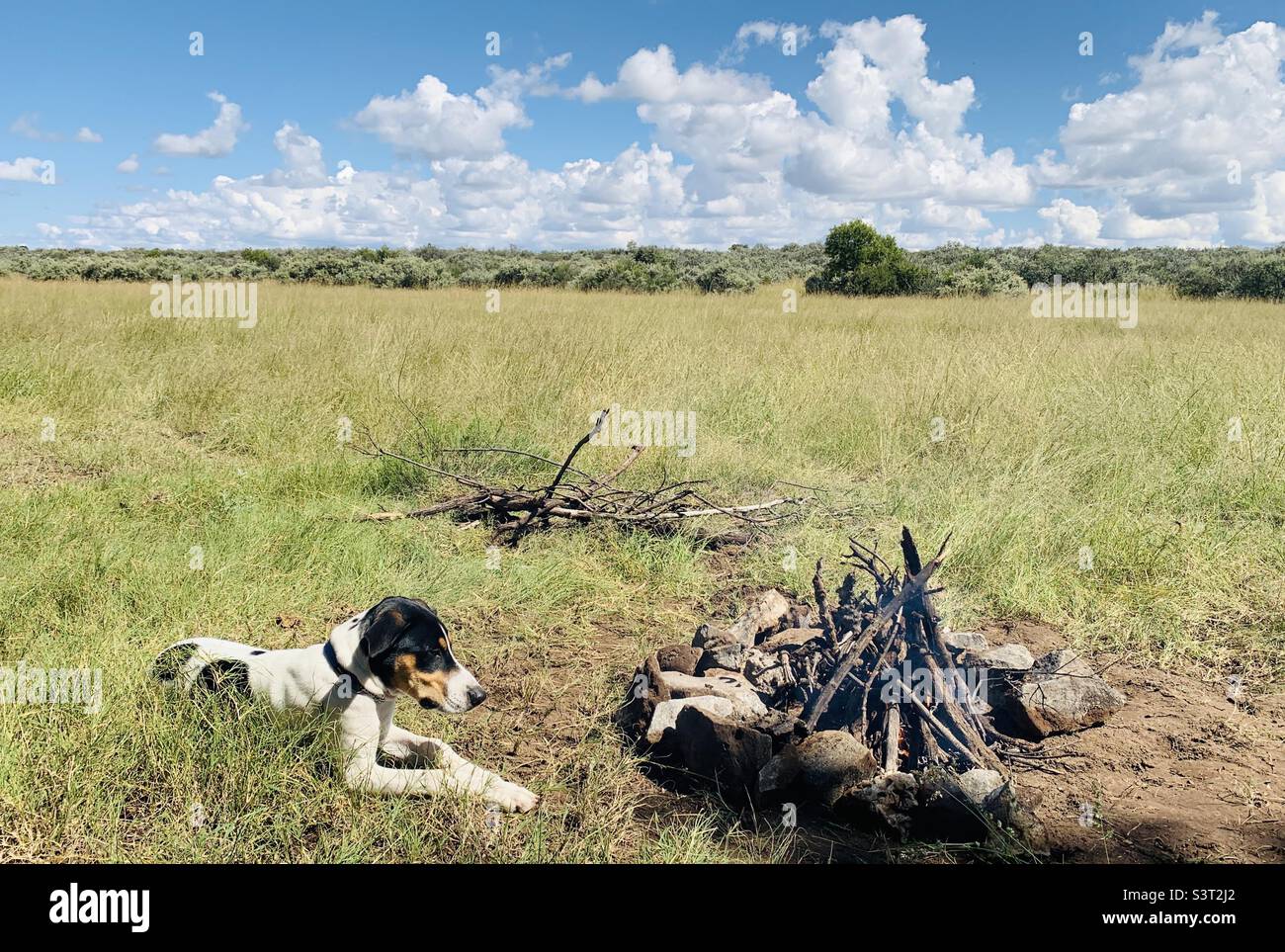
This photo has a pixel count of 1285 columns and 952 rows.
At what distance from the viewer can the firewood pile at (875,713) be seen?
2434 mm

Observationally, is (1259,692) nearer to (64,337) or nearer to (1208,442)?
(1208,442)

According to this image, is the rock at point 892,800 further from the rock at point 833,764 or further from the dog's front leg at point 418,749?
the dog's front leg at point 418,749

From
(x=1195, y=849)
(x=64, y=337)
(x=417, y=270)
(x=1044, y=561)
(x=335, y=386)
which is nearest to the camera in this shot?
(x=1195, y=849)

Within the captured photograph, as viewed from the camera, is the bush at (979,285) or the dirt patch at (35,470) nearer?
the dirt patch at (35,470)

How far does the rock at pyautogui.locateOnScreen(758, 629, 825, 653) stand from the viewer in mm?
3168

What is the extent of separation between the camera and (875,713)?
2762 mm

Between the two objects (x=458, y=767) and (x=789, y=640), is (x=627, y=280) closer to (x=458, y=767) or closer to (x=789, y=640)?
(x=789, y=640)

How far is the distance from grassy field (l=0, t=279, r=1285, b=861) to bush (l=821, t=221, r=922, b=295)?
866 cm

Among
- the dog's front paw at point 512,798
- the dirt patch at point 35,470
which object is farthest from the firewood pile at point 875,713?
the dirt patch at point 35,470

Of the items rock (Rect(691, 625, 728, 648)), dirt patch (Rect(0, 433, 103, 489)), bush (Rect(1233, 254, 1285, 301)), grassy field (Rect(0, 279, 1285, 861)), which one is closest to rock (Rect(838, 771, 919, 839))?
grassy field (Rect(0, 279, 1285, 861))
